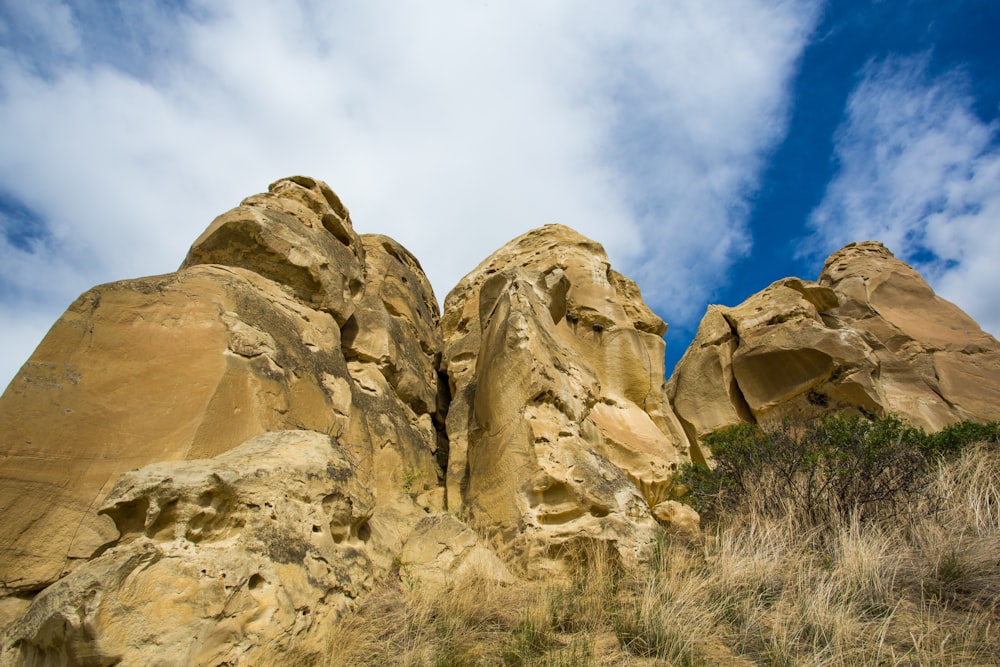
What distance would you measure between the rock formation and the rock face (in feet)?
2.69

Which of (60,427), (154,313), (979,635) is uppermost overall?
(154,313)

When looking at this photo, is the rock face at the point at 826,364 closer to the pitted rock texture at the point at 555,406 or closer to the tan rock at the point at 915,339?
the tan rock at the point at 915,339

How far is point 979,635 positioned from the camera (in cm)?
349

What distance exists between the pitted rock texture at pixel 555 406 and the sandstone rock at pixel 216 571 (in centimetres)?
200

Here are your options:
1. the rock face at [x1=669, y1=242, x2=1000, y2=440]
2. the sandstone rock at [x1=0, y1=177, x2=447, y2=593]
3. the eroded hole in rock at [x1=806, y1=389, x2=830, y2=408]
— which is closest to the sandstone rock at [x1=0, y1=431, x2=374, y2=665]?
the sandstone rock at [x1=0, y1=177, x2=447, y2=593]

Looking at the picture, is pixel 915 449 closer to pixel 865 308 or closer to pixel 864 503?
pixel 864 503

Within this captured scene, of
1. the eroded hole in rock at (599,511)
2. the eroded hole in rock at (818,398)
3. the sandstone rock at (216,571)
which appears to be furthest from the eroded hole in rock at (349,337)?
the eroded hole in rock at (818,398)

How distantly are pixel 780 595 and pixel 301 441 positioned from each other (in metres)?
3.72

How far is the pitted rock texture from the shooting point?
227 inches

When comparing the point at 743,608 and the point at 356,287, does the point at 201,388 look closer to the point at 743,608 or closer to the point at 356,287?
the point at 356,287

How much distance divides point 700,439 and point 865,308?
7.10m

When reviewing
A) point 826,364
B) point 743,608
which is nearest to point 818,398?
point 826,364

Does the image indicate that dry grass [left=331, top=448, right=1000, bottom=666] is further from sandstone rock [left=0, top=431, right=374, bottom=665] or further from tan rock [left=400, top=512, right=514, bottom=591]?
sandstone rock [left=0, top=431, right=374, bottom=665]

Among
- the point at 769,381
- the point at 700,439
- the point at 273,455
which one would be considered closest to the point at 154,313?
the point at 273,455
